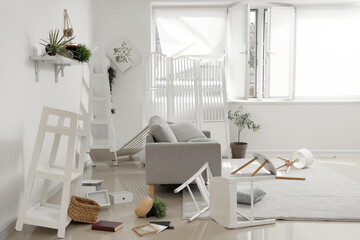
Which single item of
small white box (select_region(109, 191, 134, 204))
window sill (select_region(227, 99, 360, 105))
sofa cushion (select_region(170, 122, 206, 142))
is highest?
window sill (select_region(227, 99, 360, 105))

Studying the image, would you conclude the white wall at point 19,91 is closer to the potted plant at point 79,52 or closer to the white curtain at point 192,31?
the potted plant at point 79,52

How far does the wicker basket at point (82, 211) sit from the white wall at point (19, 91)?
47cm

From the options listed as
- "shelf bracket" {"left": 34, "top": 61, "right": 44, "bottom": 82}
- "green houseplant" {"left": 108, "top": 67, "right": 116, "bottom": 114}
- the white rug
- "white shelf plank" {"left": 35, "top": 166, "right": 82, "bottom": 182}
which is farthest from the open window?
"white shelf plank" {"left": 35, "top": 166, "right": 82, "bottom": 182}

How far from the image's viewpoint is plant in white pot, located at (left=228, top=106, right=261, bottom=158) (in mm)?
7070

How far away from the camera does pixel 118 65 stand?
23.8ft

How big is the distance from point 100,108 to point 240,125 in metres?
2.40

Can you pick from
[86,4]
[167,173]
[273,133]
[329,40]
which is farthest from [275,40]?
[167,173]

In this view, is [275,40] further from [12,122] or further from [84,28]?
[12,122]

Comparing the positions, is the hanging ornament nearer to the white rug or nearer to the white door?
the white rug

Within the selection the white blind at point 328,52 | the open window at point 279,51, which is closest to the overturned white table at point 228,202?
the open window at point 279,51

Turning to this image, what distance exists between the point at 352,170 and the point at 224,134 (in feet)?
6.79

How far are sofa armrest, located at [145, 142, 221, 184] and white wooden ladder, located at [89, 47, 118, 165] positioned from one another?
1449 millimetres

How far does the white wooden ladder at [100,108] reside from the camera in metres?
5.79

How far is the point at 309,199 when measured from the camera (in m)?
4.32
